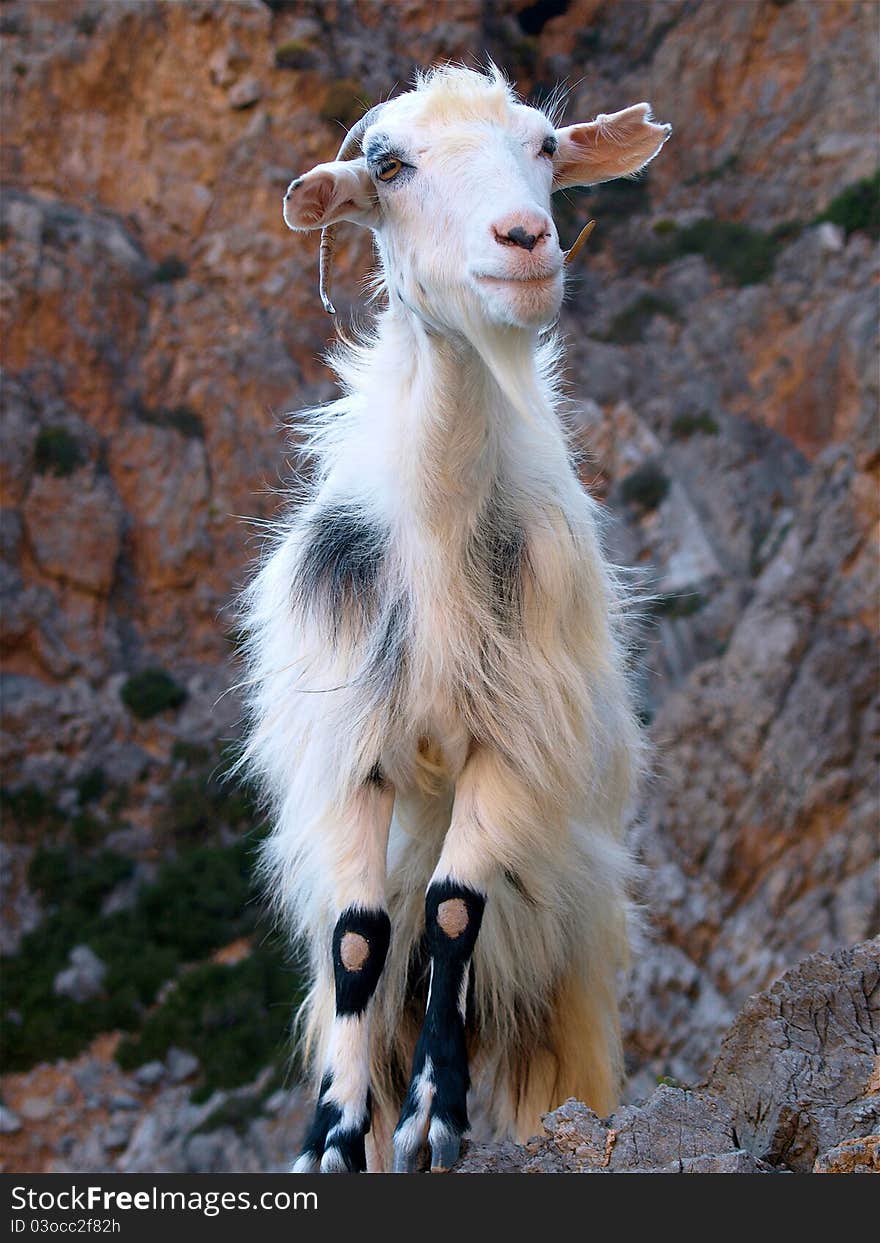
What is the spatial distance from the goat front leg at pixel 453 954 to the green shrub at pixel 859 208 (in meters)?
15.4

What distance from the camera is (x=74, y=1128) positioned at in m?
13.4

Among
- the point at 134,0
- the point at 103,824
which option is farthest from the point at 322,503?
the point at 134,0

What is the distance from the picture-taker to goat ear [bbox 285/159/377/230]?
3664 mm

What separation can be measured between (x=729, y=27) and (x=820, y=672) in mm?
13028

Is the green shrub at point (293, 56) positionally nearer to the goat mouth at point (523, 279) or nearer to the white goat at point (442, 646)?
the white goat at point (442, 646)

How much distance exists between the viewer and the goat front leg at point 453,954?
3365mm

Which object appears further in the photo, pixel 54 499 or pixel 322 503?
pixel 54 499

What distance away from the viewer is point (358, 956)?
3594mm

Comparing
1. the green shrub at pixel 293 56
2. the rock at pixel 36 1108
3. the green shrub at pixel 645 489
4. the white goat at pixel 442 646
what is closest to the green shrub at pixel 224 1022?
the rock at pixel 36 1108

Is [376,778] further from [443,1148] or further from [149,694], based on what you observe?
[149,694]

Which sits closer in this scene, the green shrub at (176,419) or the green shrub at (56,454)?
the green shrub at (56,454)

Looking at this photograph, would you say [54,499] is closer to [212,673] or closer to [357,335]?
[212,673]

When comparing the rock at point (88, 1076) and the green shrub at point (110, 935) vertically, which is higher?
the green shrub at point (110, 935)

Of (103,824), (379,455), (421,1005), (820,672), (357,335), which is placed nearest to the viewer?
(379,455)
